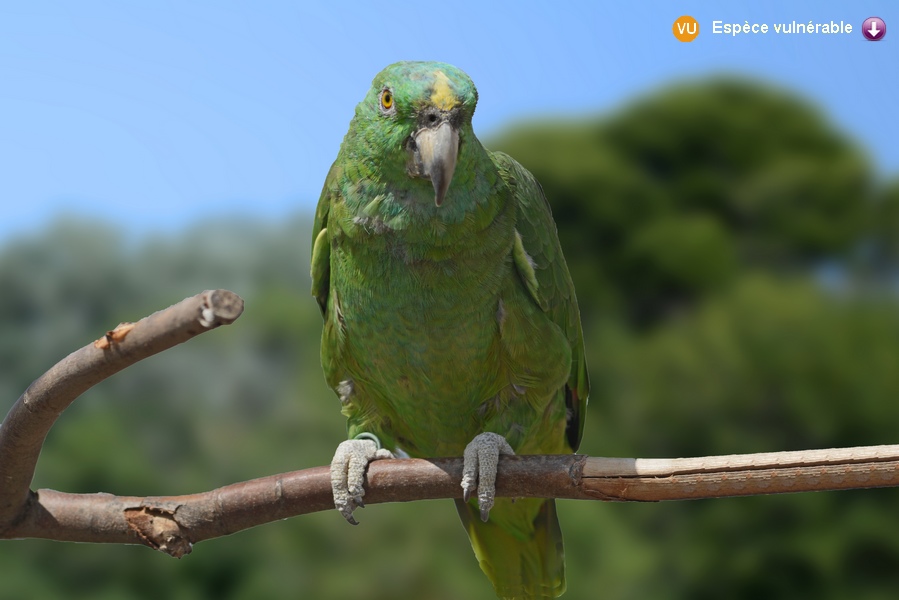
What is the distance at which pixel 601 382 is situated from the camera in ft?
38.5

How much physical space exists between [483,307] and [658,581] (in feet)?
27.2

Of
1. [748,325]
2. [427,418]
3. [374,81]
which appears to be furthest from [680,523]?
[374,81]

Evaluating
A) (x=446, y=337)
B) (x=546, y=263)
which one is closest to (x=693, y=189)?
(x=546, y=263)

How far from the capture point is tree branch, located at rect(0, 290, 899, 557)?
247 centimetres

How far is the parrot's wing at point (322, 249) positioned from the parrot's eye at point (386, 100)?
49 centimetres

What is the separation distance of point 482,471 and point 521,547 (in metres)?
0.91

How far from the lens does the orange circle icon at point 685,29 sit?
6422 millimetres

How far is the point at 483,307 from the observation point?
10.5ft

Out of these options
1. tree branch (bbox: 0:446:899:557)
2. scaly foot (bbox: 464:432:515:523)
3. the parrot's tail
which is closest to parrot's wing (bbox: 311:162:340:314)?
tree branch (bbox: 0:446:899:557)

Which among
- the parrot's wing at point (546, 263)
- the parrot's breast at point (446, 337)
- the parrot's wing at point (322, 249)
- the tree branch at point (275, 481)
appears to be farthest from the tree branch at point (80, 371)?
the parrot's wing at point (546, 263)

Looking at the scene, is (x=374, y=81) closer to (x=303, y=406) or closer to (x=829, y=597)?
(x=303, y=406)

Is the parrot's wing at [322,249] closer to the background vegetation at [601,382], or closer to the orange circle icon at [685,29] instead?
the orange circle icon at [685,29]

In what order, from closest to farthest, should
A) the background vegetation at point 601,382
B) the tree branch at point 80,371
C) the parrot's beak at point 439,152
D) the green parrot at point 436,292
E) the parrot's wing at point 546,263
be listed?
the tree branch at point 80,371, the parrot's beak at point 439,152, the green parrot at point 436,292, the parrot's wing at point 546,263, the background vegetation at point 601,382

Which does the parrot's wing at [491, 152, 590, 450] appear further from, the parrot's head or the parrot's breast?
the parrot's head
